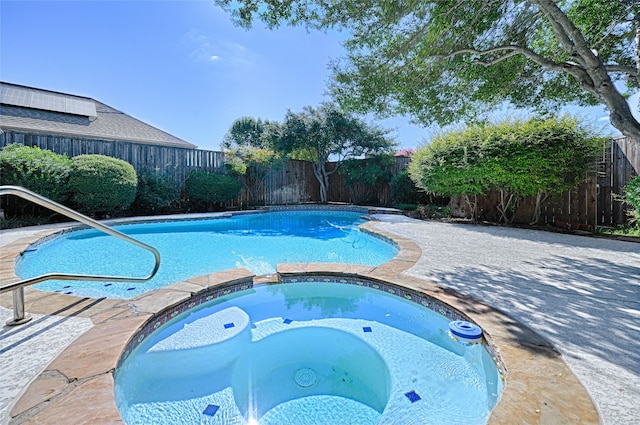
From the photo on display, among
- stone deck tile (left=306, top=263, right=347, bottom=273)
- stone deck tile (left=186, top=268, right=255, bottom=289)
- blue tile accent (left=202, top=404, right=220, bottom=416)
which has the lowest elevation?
blue tile accent (left=202, top=404, right=220, bottom=416)

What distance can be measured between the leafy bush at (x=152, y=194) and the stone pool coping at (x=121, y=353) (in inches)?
254

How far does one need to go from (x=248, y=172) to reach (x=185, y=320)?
1026 cm

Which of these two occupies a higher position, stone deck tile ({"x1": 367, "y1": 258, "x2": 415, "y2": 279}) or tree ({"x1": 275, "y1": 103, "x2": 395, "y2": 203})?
tree ({"x1": 275, "y1": 103, "x2": 395, "y2": 203})

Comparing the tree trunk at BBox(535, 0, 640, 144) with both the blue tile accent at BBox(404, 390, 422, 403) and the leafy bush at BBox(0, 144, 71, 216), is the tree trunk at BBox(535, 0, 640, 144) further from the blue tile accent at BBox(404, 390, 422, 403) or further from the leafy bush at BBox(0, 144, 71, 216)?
the leafy bush at BBox(0, 144, 71, 216)

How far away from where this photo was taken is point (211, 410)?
1.57m

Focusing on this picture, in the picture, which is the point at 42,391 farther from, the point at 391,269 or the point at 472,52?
the point at 472,52

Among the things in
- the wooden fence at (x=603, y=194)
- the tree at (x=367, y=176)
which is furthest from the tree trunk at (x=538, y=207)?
the tree at (x=367, y=176)

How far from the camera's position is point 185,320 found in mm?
2498

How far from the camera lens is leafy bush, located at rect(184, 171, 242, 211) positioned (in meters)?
10.3

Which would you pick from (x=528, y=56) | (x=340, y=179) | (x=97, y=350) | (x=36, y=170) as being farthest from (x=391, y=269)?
(x=340, y=179)

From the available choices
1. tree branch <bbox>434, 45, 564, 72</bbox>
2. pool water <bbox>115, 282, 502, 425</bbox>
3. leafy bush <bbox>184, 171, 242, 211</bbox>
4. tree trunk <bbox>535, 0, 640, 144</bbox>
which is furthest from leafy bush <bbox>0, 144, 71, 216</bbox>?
tree trunk <bbox>535, 0, 640, 144</bbox>

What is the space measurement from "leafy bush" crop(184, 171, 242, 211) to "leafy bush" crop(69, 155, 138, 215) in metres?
2.31

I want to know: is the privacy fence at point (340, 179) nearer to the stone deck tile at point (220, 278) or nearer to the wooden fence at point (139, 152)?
the wooden fence at point (139, 152)

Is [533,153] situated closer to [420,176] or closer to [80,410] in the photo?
[420,176]
